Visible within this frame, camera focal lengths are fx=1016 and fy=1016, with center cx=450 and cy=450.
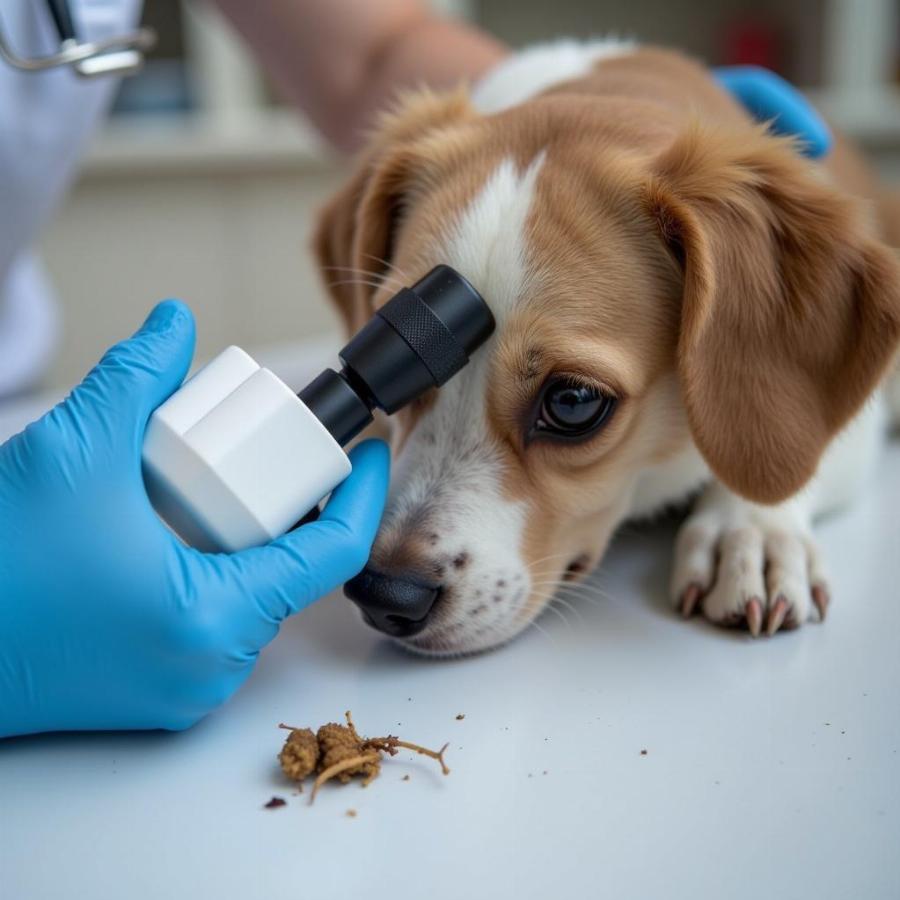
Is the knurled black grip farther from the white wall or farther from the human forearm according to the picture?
the white wall

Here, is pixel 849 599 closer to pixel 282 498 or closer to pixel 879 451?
pixel 879 451

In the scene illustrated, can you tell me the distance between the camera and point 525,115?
3.70 ft

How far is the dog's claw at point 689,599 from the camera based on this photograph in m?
1.02

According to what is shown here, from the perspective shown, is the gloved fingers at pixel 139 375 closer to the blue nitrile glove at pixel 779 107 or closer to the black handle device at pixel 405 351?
the black handle device at pixel 405 351

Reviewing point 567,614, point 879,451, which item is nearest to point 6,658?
point 567,614

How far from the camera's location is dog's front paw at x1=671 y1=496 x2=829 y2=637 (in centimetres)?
98

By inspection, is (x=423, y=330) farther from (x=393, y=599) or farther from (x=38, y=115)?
(x=38, y=115)

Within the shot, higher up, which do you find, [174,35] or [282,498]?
[282,498]

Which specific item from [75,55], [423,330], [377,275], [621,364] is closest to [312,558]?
[423,330]

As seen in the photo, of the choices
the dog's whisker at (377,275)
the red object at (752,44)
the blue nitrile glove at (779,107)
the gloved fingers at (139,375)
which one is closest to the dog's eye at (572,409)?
the dog's whisker at (377,275)

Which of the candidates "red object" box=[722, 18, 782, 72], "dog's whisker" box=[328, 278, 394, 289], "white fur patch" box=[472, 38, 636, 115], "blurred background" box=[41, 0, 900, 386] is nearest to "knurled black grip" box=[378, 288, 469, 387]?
"dog's whisker" box=[328, 278, 394, 289]

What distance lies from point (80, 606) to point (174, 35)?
11.3ft

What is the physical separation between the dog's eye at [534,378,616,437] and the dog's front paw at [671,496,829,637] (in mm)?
186

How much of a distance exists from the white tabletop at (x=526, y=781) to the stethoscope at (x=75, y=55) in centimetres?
73
